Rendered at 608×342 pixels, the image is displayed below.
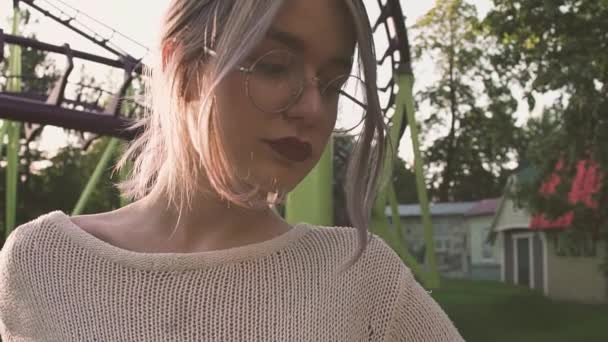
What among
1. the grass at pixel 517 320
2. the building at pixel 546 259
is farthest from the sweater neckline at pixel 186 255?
the building at pixel 546 259

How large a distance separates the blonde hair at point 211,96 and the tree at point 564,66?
265 inches

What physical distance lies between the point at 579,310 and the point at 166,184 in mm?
15271

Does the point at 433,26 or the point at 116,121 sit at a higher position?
the point at 433,26

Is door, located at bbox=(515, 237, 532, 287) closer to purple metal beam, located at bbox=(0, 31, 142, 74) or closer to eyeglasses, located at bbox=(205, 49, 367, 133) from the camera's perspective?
purple metal beam, located at bbox=(0, 31, 142, 74)

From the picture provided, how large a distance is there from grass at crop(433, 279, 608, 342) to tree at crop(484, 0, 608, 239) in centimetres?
189

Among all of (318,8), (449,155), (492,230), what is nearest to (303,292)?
(318,8)

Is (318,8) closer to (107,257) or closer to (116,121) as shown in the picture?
(107,257)

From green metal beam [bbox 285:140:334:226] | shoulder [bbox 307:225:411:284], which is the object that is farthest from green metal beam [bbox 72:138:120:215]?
shoulder [bbox 307:225:411:284]

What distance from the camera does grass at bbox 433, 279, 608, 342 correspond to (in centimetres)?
1012

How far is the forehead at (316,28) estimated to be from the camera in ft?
3.14

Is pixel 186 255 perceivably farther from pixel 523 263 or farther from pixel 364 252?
pixel 523 263

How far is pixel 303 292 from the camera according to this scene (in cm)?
111

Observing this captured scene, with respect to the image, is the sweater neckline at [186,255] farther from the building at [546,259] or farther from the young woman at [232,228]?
the building at [546,259]

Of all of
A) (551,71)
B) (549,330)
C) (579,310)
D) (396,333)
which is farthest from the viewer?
(579,310)
